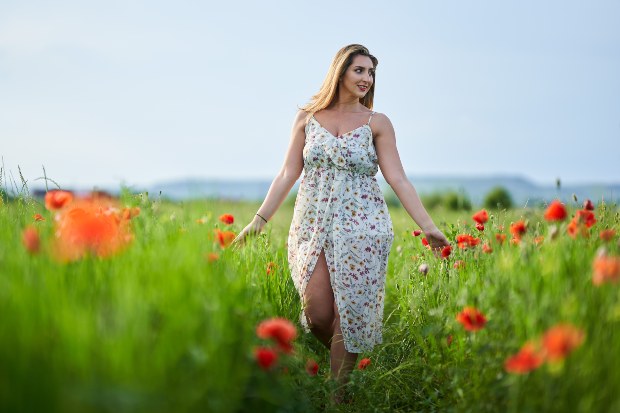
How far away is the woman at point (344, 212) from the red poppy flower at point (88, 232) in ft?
3.74

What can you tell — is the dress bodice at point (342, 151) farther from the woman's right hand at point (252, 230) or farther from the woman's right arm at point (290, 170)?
the woman's right hand at point (252, 230)

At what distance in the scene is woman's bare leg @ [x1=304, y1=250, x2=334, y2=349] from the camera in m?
4.22

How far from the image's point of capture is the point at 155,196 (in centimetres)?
384

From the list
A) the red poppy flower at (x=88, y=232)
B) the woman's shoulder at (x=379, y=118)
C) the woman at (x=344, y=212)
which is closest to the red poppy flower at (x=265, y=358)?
the red poppy flower at (x=88, y=232)

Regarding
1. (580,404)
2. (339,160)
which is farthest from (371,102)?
(580,404)

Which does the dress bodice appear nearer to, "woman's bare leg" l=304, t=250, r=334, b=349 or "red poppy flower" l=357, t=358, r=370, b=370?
"woman's bare leg" l=304, t=250, r=334, b=349

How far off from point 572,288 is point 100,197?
2492mm

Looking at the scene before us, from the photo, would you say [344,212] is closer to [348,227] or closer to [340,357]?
[348,227]

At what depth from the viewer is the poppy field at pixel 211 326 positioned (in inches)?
80.9

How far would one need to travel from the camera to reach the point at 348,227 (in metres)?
4.15

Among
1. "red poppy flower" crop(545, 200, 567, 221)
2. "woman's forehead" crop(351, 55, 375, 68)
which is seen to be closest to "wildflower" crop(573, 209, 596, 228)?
"red poppy flower" crop(545, 200, 567, 221)

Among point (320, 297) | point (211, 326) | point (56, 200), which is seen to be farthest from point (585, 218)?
point (56, 200)

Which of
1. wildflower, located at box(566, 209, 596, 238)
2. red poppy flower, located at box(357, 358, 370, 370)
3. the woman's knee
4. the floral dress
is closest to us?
wildflower, located at box(566, 209, 596, 238)

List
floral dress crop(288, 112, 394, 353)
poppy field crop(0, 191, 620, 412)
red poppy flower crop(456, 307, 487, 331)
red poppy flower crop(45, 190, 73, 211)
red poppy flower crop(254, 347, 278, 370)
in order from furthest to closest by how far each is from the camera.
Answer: floral dress crop(288, 112, 394, 353)
red poppy flower crop(45, 190, 73, 211)
red poppy flower crop(456, 307, 487, 331)
red poppy flower crop(254, 347, 278, 370)
poppy field crop(0, 191, 620, 412)
